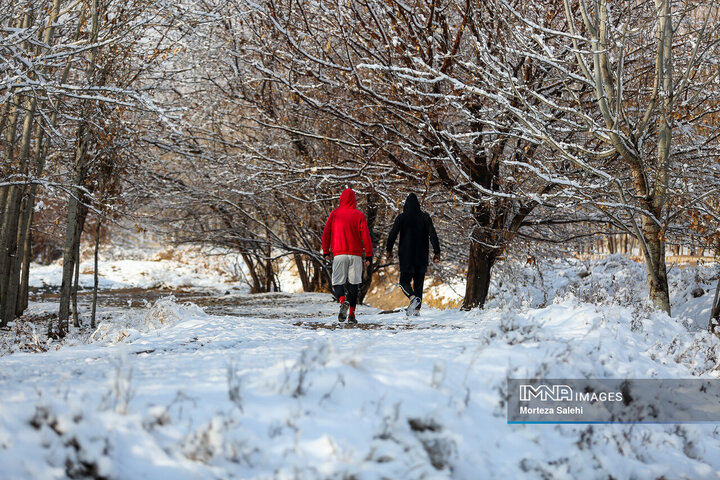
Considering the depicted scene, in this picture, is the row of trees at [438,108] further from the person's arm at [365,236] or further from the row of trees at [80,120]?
the person's arm at [365,236]

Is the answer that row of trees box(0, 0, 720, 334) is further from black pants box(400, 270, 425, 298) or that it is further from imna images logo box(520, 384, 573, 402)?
imna images logo box(520, 384, 573, 402)

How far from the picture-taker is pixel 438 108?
30.0ft

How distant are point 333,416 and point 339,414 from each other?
4 cm

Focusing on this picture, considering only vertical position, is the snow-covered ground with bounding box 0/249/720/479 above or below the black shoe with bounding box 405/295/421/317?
below

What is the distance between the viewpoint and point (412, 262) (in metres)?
8.66

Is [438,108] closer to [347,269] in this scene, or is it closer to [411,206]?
[411,206]

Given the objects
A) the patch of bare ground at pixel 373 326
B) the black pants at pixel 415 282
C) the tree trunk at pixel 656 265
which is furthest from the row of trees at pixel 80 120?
the tree trunk at pixel 656 265

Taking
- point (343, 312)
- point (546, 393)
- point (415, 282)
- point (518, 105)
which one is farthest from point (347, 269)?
point (546, 393)

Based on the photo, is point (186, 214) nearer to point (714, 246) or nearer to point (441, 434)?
point (714, 246)

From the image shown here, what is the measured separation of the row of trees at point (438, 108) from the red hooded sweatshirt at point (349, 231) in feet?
4.04

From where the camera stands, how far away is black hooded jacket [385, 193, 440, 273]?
8.63 meters

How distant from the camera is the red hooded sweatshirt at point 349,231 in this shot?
8.16m

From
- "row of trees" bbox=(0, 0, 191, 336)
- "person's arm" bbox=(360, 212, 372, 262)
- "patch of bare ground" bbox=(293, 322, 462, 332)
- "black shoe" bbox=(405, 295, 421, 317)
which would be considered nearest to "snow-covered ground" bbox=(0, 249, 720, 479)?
"patch of bare ground" bbox=(293, 322, 462, 332)

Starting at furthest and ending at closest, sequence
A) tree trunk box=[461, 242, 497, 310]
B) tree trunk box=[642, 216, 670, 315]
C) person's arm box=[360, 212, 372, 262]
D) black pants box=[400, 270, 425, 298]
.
Answer: tree trunk box=[461, 242, 497, 310], black pants box=[400, 270, 425, 298], person's arm box=[360, 212, 372, 262], tree trunk box=[642, 216, 670, 315]
